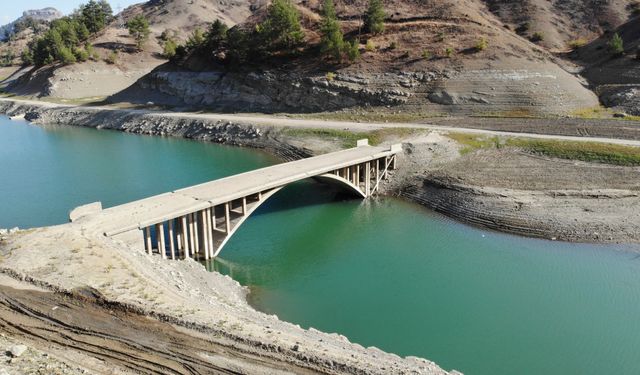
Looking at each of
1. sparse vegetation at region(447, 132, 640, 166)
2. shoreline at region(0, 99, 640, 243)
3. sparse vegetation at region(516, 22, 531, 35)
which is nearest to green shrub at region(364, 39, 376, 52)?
shoreline at region(0, 99, 640, 243)

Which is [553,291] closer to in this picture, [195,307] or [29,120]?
[195,307]

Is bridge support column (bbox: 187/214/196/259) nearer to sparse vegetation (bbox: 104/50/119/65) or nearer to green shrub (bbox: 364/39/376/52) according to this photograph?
green shrub (bbox: 364/39/376/52)

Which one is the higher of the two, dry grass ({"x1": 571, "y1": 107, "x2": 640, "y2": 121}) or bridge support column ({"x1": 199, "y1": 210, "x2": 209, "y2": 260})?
dry grass ({"x1": 571, "y1": 107, "x2": 640, "y2": 121})

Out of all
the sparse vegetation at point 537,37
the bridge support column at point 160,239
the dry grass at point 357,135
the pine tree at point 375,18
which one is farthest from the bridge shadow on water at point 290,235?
the sparse vegetation at point 537,37

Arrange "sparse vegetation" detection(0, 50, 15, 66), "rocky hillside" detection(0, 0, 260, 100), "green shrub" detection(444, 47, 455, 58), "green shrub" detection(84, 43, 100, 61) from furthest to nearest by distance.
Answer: "sparse vegetation" detection(0, 50, 15, 66), "green shrub" detection(84, 43, 100, 61), "rocky hillside" detection(0, 0, 260, 100), "green shrub" detection(444, 47, 455, 58)

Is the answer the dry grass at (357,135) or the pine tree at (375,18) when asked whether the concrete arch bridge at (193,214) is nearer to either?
the dry grass at (357,135)

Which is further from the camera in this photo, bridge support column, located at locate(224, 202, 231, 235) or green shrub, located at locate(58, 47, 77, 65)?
green shrub, located at locate(58, 47, 77, 65)

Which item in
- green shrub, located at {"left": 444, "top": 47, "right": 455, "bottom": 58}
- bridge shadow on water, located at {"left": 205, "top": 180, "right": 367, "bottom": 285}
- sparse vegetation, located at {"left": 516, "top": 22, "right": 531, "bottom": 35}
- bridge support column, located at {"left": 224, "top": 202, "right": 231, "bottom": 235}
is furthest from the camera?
sparse vegetation, located at {"left": 516, "top": 22, "right": 531, "bottom": 35}

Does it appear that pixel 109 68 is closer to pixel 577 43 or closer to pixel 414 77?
pixel 414 77
